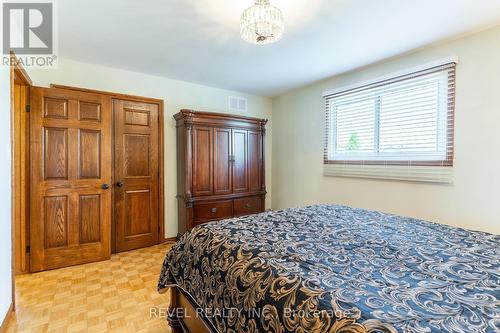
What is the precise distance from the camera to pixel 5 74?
1902mm

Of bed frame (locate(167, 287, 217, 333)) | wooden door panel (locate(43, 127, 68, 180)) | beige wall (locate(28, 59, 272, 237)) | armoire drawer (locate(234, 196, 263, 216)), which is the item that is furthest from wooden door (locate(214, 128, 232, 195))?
bed frame (locate(167, 287, 217, 333))

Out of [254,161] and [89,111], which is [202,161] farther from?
[89,111]

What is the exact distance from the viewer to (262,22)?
174cm

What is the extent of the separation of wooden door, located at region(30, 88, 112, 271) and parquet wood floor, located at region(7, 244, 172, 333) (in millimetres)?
243

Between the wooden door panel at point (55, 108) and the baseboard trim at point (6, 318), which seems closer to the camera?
the baseboard trim at point (6, 318)

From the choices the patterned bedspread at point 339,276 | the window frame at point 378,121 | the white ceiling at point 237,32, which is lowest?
the patterned bedspread at point 339,276

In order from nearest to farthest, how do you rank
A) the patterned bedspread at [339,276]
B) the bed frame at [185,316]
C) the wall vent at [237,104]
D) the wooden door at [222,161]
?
the patterned bedspread at [339,276]
the bed frame at [185,316]
the wooden door at [222,161]
the wall vent at [237,104]

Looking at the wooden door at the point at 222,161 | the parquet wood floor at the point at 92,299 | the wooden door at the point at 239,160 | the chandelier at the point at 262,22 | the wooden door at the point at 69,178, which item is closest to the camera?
the chandelier at the point at 262,22

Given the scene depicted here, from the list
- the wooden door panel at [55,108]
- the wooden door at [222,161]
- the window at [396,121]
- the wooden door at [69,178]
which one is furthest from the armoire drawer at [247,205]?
the wooden door panel at [55,108]

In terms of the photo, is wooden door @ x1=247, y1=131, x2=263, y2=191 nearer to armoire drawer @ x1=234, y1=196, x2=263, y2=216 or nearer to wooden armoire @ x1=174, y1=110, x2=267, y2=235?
wooden armoire @ x1=174, y1=110, x2=267, y2=235

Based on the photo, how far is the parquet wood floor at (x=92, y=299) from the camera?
6.06ft

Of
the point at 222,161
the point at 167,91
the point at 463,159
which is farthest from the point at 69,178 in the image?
the point at 463,159

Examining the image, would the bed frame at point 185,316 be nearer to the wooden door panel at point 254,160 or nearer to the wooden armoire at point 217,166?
the wooden armoire at point 217,166

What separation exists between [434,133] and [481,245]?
1528mm
